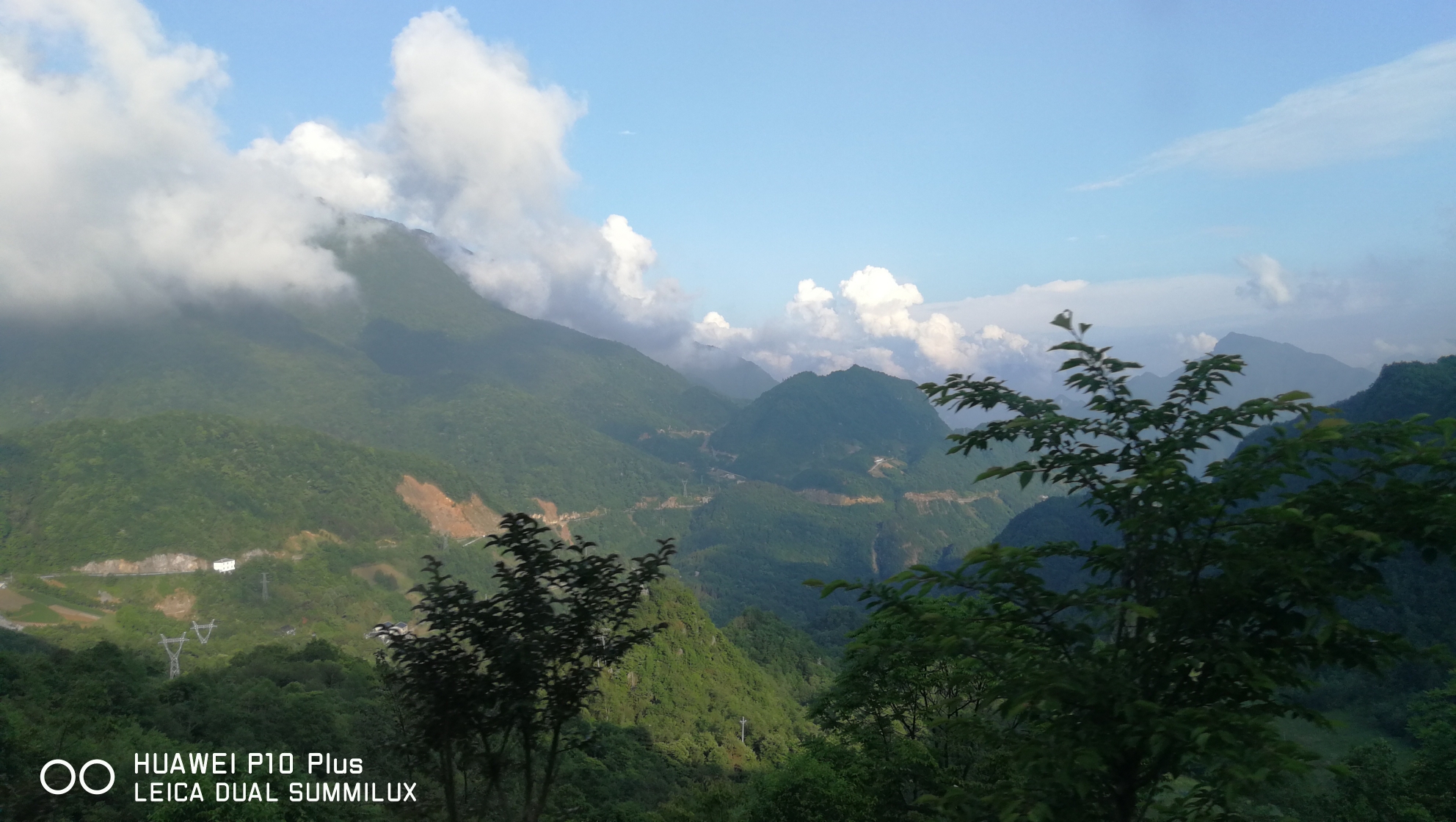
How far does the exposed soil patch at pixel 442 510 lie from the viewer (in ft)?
436

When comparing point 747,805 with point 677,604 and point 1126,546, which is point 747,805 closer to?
point 1126,546

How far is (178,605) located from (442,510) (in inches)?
1925

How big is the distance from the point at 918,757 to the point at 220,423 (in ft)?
489

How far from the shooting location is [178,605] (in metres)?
89.6

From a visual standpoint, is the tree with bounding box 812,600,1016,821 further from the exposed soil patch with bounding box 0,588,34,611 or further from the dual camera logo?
the exposed soil patch with bounding box 0,588,34,611

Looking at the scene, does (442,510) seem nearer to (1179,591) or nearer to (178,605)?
(178,605)

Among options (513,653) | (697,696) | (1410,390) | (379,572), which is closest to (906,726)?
(513,653)

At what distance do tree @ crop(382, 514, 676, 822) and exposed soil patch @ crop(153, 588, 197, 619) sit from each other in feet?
342

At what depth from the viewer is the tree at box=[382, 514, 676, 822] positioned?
662 centimetres

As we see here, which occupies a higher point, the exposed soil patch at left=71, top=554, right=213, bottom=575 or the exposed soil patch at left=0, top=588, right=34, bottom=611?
the exposed soil patch at left=71, top=554, right=213, bottom=575

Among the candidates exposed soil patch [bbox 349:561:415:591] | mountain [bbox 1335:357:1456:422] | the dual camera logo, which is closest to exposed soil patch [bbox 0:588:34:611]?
exposed soil patch [bbox 349:561:415:591]

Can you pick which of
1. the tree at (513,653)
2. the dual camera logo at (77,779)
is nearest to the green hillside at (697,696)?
the dual camera logo at (77,779)

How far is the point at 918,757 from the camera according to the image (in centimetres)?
1115

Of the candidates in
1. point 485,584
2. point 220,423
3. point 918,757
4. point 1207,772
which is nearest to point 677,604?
point 485,584
